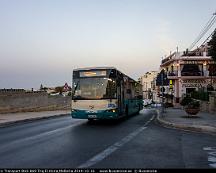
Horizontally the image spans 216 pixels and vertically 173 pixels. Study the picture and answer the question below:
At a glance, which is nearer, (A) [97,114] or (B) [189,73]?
(A) [97,114]

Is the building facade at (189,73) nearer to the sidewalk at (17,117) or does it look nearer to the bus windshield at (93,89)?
the sidewalk at (17,117)

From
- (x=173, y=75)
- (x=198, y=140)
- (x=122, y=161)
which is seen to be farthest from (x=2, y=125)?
(x=173, y=75)

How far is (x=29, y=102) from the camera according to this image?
122ft

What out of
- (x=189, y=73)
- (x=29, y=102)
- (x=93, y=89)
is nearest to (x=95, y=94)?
(x=93, y=89)

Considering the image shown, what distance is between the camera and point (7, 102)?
107ft

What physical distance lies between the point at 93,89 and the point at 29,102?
1925cm

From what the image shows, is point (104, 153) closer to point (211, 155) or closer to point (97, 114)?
point (211, 155)

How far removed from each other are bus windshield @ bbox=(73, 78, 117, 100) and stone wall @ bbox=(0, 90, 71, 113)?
14.3m

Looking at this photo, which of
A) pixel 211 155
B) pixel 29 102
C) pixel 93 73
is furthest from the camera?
pixel 29 102

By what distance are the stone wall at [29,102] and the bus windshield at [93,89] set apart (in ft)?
46.9

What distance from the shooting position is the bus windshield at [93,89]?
768 inches

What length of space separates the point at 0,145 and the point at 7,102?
21.8m

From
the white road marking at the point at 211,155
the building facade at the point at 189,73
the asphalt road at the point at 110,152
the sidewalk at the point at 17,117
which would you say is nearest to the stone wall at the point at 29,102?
the sidewalk at the point at 17,117

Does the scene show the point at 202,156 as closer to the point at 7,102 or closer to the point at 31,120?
the point at 31,120
